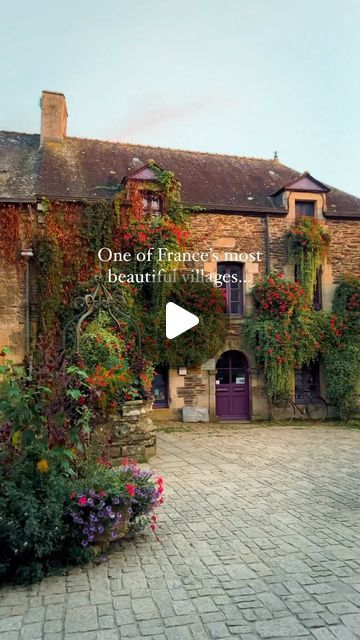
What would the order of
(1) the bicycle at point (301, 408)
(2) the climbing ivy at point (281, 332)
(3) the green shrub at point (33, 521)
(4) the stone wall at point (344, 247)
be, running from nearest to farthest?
(3) the green shrub at point (33, 521), (2) the climbing ivy at point (281, 332), (1) the bicycle at point (301, 408), (4) the stone wall at point (344, 247)

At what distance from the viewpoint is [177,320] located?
12398 millimetres

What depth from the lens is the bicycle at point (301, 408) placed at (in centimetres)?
1335

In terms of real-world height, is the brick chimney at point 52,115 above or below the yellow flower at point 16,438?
above

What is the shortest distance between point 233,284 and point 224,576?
10.3 m

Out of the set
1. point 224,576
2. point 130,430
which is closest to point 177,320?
point 130,430

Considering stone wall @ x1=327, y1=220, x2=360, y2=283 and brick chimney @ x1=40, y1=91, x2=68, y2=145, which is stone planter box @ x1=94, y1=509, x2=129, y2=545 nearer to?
stone wall @ x1=327, y1=220, x2=360, y2=283

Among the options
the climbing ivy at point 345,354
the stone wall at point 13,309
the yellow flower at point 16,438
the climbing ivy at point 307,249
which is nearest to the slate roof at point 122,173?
the climbing ivy at point 307,249

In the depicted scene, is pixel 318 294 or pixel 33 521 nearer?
pixel 33 521

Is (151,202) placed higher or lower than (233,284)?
higher

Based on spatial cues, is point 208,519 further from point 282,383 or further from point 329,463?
point 282,383

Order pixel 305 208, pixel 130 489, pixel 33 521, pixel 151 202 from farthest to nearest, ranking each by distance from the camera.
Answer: pixel 305 208, pixel 151 202, pixel 130 489, pixel 33 521

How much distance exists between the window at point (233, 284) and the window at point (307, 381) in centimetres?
264

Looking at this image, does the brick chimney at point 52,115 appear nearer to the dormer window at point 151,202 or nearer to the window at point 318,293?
the dormer window at point 151,202

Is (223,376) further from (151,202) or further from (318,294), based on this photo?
(151,202)
